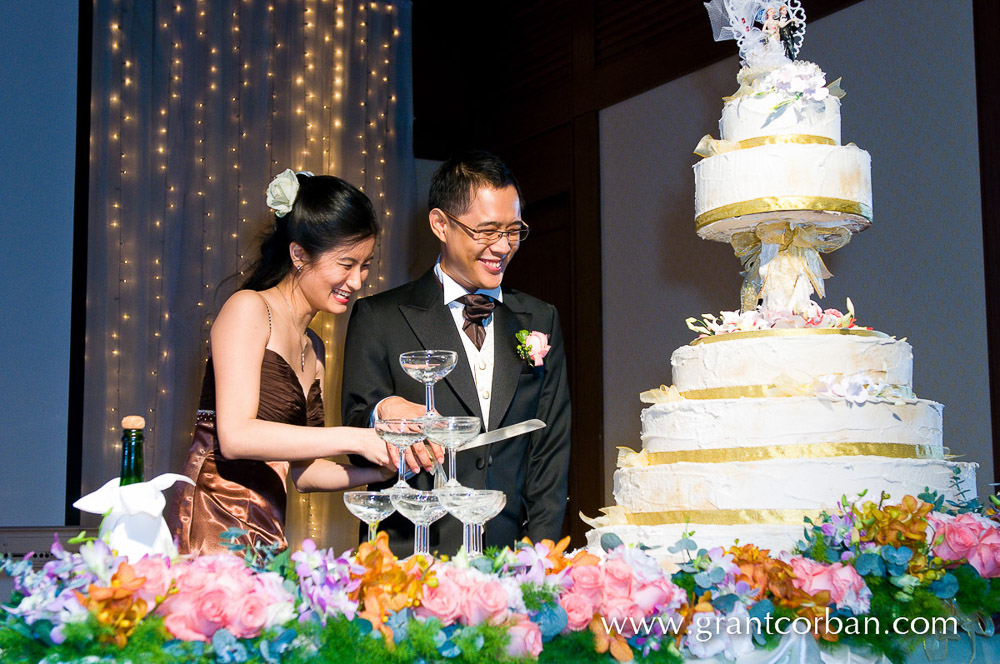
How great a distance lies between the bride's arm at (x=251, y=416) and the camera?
1969 millimetres

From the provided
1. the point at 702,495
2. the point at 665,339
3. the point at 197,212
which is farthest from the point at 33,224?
the point at 702,495

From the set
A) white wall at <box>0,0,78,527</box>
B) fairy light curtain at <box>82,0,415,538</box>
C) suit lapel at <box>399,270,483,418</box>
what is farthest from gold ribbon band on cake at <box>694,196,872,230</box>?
white wall at <box>0,0,78,527</box>

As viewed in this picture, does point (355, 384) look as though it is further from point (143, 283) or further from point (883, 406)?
point (143, 283)

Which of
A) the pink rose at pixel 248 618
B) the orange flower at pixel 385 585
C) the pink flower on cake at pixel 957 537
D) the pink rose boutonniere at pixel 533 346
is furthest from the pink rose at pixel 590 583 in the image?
the pink rose boutonniere at pixel 533 346

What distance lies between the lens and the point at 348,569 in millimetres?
1414

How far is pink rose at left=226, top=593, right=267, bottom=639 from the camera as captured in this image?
1276 millimetres

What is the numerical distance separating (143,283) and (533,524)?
127 inches

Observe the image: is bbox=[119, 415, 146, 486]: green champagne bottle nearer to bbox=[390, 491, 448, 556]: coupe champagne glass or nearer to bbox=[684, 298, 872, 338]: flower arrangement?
bbox=[390, 491, 448, 556]: coupe champagne glass

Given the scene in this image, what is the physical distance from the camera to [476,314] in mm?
2545

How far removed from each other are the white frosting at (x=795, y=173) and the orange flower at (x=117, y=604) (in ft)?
6.03

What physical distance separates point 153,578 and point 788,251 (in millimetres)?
1952

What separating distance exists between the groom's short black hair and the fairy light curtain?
8.82 feet

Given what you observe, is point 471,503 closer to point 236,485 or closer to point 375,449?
point 375,449

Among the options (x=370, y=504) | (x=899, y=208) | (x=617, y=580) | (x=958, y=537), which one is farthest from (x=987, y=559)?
(x=899, y=208)
